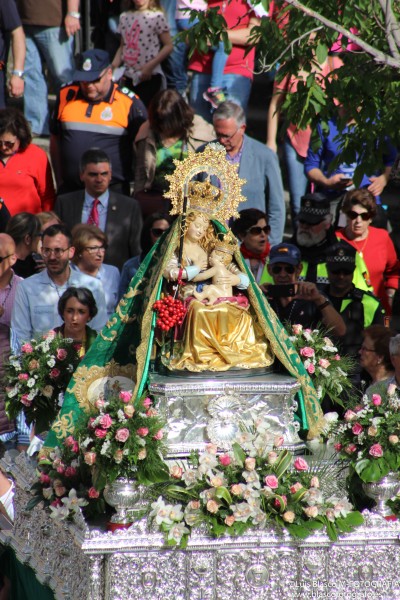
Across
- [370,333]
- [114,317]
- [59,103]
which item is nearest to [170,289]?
[114,317]

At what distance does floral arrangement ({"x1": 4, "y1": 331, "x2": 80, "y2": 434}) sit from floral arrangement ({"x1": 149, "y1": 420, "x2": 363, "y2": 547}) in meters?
1.69

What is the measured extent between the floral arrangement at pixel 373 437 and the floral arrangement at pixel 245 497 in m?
0.26

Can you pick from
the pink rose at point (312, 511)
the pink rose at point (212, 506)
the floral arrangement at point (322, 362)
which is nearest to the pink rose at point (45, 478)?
the pink rose at point (212, 506)

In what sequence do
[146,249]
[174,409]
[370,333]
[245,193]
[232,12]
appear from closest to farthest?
[174,409] < [370,333] < [146,249] < [245,193] < [232,12]

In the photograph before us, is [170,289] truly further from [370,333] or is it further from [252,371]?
[370,333]

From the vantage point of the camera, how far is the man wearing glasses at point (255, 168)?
1190cm

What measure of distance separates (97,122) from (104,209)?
1.01m

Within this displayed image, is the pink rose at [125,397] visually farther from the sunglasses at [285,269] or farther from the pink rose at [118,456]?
the sunglasses at [285,269]

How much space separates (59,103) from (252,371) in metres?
4.45

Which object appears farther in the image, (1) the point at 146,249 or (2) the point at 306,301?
(1) the point at 146,249

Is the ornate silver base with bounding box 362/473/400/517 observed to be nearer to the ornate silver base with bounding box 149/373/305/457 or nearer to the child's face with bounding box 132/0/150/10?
the ornate silver base with bounding box 149/373/305/457

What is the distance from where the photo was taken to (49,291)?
10.8 m

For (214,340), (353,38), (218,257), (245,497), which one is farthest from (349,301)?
(245,497)

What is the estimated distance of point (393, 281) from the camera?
1207 cm
